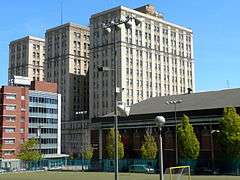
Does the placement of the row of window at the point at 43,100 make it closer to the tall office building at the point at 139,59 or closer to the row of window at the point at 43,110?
the row of window at the point at 43,110

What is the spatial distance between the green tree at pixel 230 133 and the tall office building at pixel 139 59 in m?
66.1

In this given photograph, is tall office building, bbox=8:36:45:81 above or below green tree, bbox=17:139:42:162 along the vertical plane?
above

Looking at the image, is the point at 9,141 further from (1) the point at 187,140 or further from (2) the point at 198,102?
(1) the point at 187,140

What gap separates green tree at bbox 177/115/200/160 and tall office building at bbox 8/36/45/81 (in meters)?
128

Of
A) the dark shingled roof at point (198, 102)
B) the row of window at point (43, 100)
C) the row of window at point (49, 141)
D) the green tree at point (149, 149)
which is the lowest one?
the green tree at point (149, 149)

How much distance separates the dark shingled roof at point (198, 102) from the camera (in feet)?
254

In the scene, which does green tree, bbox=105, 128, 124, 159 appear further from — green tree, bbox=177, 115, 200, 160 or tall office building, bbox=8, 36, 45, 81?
tall office building, bbox=8, 36, 45, 81

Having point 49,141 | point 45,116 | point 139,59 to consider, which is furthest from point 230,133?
point 139,59

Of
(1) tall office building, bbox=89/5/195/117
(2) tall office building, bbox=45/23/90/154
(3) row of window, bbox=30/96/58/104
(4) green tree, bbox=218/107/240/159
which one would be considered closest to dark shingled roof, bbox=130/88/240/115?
(4) green tree, bbox=218/107/240/159

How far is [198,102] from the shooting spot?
82.4 m

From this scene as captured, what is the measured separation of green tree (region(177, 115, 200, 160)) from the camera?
237ft

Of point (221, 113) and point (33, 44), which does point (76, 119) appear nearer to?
point (33, 44)

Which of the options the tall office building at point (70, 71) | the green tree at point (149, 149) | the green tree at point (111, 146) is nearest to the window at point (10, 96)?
the green tree at point (111, 146)

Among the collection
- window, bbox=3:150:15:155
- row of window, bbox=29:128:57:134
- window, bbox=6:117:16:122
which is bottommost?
window, bbox=3:150:15:155
